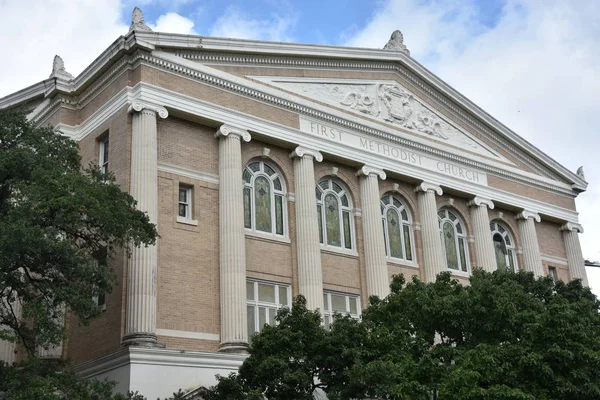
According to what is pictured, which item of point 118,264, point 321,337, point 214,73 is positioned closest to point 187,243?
point 118,264

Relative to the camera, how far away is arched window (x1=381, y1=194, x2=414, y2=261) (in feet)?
105

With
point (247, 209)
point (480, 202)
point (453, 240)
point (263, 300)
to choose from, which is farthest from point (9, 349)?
point (480, 202)

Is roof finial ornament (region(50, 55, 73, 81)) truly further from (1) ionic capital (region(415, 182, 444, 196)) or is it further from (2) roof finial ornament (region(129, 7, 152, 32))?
(1) ionic capital (region(415, 182, 444, 196))

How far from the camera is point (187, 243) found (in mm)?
25391

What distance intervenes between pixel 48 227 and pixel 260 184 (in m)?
11.8

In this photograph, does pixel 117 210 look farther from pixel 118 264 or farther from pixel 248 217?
pixel 248 217

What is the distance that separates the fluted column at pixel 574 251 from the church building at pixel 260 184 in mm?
2050

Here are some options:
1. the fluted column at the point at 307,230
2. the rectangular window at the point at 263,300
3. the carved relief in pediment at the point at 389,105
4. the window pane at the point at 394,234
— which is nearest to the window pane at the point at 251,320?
the rectangular window at the point at 263,300

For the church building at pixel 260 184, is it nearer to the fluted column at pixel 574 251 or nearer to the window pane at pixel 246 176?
the window pane at pixel 246 176

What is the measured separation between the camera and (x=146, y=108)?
2558cm

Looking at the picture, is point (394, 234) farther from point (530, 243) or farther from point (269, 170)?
point (530, 243)

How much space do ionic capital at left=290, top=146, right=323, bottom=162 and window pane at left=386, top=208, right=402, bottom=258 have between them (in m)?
4.46

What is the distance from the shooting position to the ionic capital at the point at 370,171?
1229 inches

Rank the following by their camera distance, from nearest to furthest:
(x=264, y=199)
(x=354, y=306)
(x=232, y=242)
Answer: (x=232, y=242)
(x=264, y=199)
(x=354, y=306)
